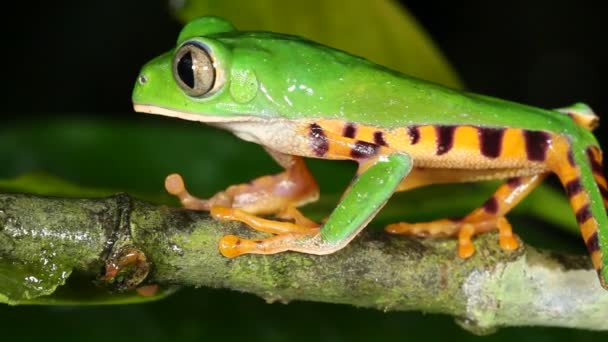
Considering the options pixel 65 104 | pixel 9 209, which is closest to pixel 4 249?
pixel 9 209

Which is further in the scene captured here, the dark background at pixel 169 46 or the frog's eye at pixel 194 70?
the dark background at pixel 169 46

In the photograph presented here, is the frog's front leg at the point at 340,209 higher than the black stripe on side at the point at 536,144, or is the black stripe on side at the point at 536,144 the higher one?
the black stripe on side at the point at 536,144

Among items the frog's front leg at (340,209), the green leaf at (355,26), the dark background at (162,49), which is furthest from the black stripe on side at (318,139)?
the dark background at (162,49)

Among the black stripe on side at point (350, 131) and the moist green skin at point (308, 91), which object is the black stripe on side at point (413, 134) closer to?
the moist green skin at point (308, 91)

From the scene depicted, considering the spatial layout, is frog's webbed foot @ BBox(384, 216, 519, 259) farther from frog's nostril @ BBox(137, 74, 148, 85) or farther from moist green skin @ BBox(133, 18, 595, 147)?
frog's nostril @ BBox(137, 74, 148, 85)

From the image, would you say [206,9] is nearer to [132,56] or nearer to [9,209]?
[9,209]

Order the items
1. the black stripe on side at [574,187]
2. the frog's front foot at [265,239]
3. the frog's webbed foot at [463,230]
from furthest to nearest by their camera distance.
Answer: the black stripe on side at [574,187], the frog's webbed foot at [463,230], the frog's front foot at [265,239]
